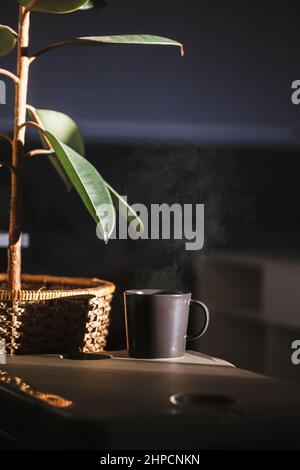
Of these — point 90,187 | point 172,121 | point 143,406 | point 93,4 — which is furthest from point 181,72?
point 143,406

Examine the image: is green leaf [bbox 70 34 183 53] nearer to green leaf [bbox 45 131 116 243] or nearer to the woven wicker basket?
green leaf [bbox 45 131 116 243]

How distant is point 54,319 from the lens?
103 centimetres

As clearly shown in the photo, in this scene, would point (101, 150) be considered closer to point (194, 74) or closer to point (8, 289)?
point (194, 74)

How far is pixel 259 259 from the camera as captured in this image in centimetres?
273

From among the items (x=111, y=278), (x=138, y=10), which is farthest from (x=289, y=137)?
(x=111, y=278)

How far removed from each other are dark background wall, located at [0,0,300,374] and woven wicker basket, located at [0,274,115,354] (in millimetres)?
809

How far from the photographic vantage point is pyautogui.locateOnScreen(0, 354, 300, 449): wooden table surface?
658mm

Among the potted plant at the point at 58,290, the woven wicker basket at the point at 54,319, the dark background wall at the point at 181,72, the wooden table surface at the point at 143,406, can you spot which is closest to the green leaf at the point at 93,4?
the potted plant at the point at 58,290

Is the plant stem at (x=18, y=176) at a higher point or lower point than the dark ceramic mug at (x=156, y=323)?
higher

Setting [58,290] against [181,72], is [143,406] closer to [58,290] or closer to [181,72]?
[58,290]

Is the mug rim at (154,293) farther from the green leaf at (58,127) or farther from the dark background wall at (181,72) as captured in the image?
the dark background wall at (181,72)

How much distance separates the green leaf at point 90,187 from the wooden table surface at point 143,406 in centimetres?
19

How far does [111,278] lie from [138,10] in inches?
34.4

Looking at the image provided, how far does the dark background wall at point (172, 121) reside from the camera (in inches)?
90.8
